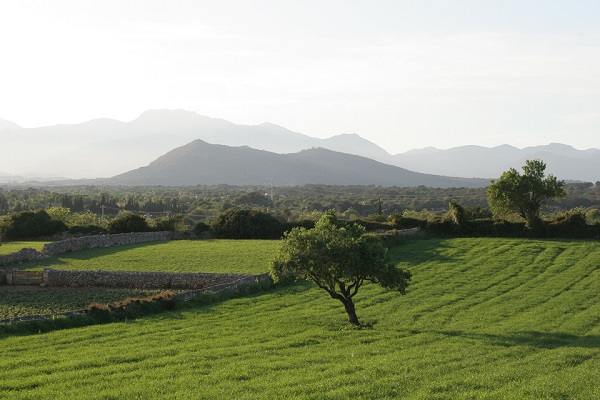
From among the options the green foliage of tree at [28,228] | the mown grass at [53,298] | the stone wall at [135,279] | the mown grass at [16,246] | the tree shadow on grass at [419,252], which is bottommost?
the mown grass at [53,298]

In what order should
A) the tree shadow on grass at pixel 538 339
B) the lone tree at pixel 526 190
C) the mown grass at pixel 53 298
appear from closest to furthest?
1. the tree shadow on grass at pixel 538 339
2. the mown grass at pixel 53 298
3. the lone tree at pixel 526 190

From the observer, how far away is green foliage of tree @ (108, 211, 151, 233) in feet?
274

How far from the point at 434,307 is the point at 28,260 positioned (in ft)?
146

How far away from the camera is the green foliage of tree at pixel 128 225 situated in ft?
274

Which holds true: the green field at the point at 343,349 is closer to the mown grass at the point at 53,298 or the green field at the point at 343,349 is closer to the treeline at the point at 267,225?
the mown grass at the point at 53,298

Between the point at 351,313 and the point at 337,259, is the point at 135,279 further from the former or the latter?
the point at 337,259

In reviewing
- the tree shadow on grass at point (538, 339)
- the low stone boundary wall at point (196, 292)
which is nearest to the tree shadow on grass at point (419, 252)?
the low stone boundary wall at point (196, 292)

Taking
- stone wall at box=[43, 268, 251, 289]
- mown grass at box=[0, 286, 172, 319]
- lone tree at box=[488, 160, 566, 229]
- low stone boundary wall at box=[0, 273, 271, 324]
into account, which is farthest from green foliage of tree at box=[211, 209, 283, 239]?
low stone boundary wall at box=[0, 273, 271, 324]

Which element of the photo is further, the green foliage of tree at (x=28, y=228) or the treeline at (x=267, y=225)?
the green foliage of tree at (x=28, y=228)

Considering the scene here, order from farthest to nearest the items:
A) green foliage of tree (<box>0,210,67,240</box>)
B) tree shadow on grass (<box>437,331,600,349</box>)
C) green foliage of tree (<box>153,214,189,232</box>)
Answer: green foliage of tree (<box>153,214,189,232</box>) < green foliage of tree (<box>0,210,67,240</box>) < tree shadow on grass (<box>437,331,600,349</box>)

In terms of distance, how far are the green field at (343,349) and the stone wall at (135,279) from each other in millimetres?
7856

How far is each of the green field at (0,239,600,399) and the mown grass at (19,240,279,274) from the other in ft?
45.3

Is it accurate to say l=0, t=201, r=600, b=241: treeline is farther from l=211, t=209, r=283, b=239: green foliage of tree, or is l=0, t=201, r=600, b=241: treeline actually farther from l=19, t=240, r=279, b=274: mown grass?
l=19, t=240, r=279, b=274: mown grass

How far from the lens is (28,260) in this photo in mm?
62969
